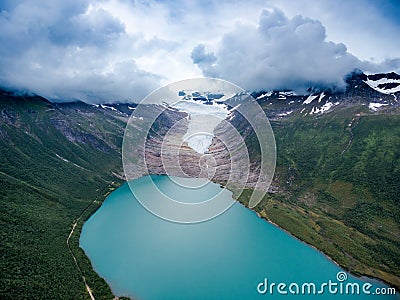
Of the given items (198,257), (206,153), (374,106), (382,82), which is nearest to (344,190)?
(198,257)

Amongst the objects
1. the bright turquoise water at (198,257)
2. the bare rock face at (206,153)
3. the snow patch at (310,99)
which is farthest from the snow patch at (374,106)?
the bare rock face at (206,153)

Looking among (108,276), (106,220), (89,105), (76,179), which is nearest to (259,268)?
(108,276)

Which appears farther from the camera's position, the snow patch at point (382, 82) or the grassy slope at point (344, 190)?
the snow patch at point (382, 82)

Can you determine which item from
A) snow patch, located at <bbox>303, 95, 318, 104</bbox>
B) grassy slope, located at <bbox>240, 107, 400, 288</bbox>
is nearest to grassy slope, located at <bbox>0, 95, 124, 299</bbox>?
grassy slope, located at <bbox>240, 107, 400, 288</bbox>

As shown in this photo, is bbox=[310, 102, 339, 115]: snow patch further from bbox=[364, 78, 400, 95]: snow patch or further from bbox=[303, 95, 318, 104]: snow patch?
bbox=[364, 78, 400, 95]: snow patch

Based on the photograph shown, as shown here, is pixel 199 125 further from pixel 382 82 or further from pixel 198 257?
pixel 382 82

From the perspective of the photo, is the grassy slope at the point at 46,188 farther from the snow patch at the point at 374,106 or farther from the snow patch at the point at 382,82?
→ the snow patch at the point at 382,82
